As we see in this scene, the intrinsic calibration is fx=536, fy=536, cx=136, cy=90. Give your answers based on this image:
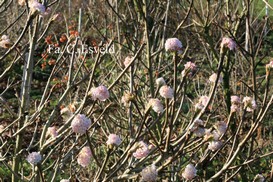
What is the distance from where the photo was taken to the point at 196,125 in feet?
6.50

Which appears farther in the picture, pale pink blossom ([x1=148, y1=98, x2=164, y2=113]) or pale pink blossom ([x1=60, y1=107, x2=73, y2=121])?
pale pink blossom ([x1=60, y1=107, x2=73, y2=121])

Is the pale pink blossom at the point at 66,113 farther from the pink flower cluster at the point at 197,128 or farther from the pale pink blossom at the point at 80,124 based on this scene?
the pink flower cluster at the point at 197,128

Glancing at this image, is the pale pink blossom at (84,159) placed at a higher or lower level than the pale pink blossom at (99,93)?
lower

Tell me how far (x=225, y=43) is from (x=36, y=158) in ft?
2.60

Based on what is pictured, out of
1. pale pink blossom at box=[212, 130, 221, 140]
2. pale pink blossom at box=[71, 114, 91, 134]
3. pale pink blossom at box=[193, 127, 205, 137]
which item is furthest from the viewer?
pale pink blossom at box=[212, 130, 221, 140]

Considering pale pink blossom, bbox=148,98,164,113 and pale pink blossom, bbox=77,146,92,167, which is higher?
pale pink blossom, bbox=148,98,164,113

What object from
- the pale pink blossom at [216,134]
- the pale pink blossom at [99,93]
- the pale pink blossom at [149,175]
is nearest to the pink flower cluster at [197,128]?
the pale pink blossom at [216,134]

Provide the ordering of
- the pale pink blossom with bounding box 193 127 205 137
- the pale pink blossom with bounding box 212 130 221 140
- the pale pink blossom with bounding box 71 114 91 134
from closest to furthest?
1. the pale pink blossom with bounding box 71 114 91 134
2. the pale pink blossom with bounding box 193 127 205 137
3. the pale pink blossom with bounding box 212 130 221 140

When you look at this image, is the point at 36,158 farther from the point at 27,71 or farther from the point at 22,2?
the point at 22,2

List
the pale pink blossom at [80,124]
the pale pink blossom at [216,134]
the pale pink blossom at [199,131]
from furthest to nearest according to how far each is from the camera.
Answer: the pale pink blossom at [216,134]
the pale pink blossom at [199,131]
the pale pink blossom at [80,124]

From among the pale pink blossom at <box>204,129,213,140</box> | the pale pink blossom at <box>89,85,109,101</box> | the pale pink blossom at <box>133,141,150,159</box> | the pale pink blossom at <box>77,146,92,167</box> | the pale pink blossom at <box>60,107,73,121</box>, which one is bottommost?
the pale pink blossom at <box>77,146,92,167</box>

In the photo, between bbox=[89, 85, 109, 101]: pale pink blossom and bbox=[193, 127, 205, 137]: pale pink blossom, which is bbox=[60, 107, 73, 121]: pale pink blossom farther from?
bbox=[193, 127, 205, 137]: pale pink blossom

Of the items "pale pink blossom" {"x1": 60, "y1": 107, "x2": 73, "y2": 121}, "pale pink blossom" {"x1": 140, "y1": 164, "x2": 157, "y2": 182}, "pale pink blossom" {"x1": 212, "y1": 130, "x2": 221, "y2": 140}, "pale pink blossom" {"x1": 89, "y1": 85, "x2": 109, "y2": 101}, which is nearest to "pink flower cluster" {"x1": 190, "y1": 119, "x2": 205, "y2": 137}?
"pale pink blossom" {"x1": 212, "y1": 130, "x2": 221, "y2": 140}

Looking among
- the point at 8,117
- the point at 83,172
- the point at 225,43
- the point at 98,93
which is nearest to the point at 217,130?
the point at 225,43
